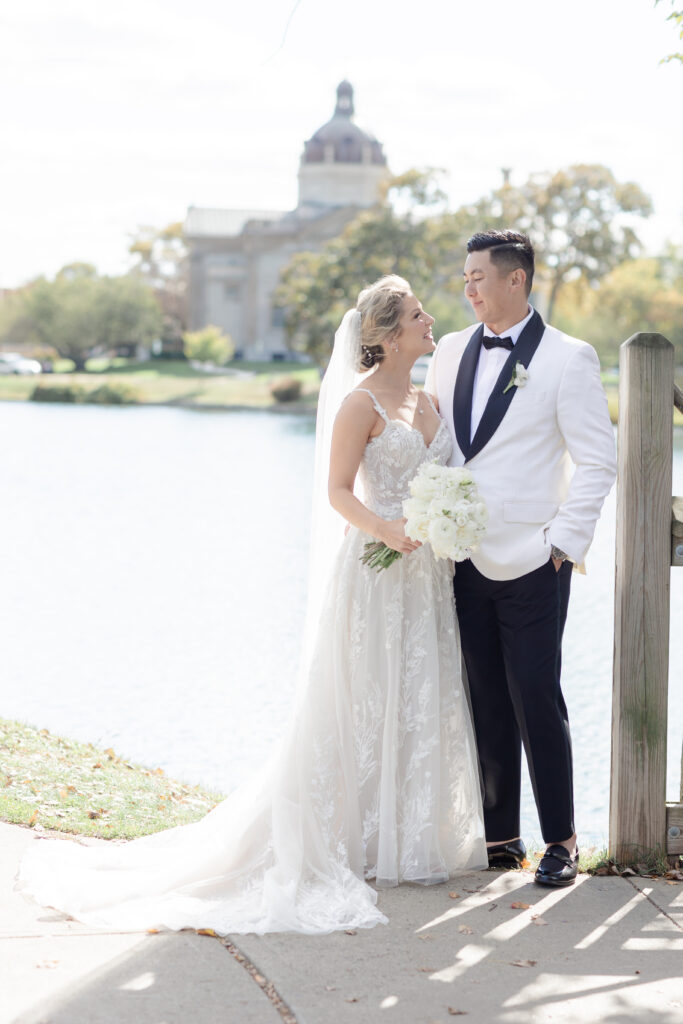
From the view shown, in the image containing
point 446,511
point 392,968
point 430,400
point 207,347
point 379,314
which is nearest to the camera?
point 392,968

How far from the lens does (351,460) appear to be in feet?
15.3

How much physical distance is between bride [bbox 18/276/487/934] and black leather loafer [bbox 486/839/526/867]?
0.55 feet

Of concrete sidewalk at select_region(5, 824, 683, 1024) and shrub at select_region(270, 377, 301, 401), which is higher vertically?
shrub at select_region(270, 377, 301, 401)

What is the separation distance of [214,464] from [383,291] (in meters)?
27.9

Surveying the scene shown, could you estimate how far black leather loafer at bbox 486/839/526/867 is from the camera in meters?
4.87

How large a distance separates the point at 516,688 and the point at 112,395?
55188 mm

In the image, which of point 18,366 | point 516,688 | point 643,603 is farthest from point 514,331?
point 18,366

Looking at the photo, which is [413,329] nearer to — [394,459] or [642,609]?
[394,459]

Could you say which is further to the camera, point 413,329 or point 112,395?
point 112,395

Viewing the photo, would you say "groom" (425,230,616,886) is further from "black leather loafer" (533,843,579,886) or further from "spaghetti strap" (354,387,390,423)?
"spaghetti strap" (354,387,390,423)

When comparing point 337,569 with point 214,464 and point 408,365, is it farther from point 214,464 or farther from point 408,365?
point 214,464

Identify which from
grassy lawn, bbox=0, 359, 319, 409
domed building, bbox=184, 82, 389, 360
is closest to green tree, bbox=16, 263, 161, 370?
grassy lawn, bbox=0, 359, 319, 409

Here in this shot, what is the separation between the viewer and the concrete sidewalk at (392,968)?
11.1ft

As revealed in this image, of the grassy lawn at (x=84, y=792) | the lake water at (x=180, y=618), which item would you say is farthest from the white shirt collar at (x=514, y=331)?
the lake water at (x=180, y=618)
